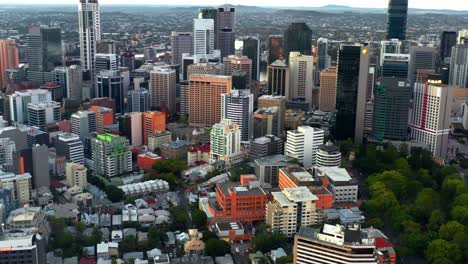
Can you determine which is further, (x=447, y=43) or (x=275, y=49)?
(x=275, y=49)

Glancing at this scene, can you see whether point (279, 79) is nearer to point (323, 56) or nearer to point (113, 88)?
point (113, 88)

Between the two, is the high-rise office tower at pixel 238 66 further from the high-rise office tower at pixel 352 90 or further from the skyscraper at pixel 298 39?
the high-rise office tower at pixel 352 90

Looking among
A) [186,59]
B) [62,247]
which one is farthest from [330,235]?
[186,59]

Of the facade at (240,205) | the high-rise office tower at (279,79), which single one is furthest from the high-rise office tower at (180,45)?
the facade at (240,205)

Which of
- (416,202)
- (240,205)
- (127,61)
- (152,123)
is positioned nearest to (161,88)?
(152,123)

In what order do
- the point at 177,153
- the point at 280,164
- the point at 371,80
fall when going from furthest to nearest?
the point at 371,80, the point at 177,153, the point at 280,164

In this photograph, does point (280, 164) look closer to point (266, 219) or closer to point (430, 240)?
point (266, 219)
